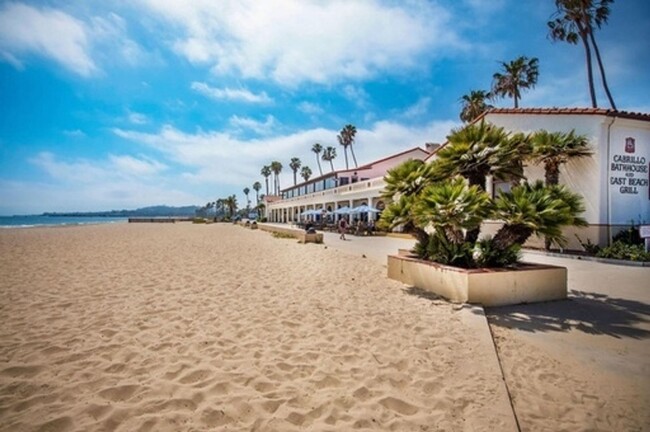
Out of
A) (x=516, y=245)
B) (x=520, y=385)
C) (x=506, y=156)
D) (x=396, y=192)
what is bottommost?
(x=520, y=385)

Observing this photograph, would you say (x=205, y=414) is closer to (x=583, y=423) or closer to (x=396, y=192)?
(x=583, y=423)

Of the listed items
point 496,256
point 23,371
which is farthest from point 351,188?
point 23,371

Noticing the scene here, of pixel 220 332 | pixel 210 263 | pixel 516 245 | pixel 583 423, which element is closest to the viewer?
pixel 583 423

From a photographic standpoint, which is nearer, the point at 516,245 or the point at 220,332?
the point at 220,332

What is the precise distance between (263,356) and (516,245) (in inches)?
245

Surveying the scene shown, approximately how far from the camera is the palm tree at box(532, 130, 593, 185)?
13.6m

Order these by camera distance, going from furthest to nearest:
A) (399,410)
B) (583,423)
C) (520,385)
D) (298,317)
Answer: (298,317) < (520,385) < (399,410) < (583,423)

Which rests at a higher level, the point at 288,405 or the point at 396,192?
the point at 396,192

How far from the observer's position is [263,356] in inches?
168

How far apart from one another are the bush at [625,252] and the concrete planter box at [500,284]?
725 cm

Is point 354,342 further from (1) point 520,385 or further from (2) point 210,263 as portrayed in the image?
(2) point 210,263

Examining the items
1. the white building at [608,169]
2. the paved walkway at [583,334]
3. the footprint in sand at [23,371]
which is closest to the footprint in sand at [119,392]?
the footprint in sand at [23,371]

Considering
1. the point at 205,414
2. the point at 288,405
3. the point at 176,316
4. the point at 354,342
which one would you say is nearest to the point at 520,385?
the point at 354,342

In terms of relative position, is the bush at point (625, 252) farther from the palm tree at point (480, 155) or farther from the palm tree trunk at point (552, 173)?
the palm tree at point (480, 155)
